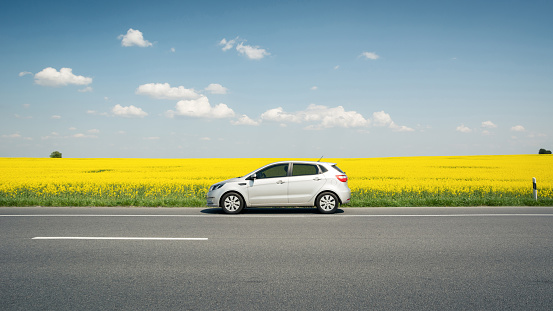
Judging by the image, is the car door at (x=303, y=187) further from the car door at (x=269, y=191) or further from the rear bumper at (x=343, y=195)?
the rear bumper at (x=343, y=195)

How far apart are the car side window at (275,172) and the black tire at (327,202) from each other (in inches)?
46.4

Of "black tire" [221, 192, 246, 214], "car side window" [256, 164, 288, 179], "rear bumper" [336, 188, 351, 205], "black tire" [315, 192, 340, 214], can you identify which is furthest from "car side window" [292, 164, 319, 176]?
"black tire" [221, 192, 246, 214]

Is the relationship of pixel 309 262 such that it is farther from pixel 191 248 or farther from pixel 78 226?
pixel 78 226

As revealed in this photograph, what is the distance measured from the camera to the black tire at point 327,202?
10.5m

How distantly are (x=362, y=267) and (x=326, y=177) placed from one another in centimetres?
557

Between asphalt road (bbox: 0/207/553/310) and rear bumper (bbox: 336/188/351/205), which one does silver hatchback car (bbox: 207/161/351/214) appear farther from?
asphalt road (bbox: 0/207/553/310)

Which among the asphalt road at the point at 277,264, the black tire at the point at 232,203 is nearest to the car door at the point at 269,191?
the black tire at the point at 232,203

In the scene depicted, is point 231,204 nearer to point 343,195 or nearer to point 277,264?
point 343,195

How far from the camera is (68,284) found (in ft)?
15.0

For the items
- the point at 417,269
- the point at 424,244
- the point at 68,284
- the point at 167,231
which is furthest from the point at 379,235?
the point at 68,284

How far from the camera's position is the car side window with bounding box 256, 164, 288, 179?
10.8 meters

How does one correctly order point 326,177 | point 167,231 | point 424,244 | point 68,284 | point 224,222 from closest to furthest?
point 68,284, point 424,244, point 167,231, point 224,222, point 326,177

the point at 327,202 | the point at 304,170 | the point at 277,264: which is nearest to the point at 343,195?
the point at 327,202

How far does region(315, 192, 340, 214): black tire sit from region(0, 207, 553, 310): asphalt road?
4.24 feet
